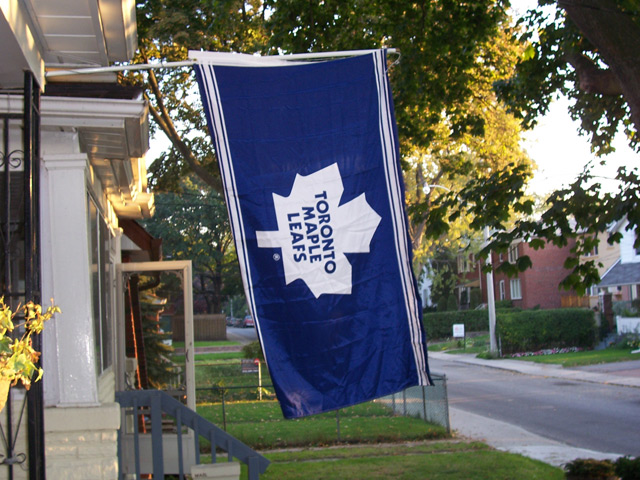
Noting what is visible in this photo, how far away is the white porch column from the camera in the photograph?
529 cm

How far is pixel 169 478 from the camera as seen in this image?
375 inches

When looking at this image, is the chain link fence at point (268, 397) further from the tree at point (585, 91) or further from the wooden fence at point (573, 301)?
the wooden fence at point (573, 301)

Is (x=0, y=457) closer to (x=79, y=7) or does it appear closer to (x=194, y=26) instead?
(x=79, y=7)

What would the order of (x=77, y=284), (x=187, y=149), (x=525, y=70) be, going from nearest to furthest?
(x=77, y=284) < (x=525, y=70) < (x=187, y=149)

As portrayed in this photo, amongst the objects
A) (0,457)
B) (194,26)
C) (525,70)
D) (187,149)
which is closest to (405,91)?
(525,70)

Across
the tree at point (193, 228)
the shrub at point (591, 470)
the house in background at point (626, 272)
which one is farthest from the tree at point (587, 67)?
the tree at point (193, 228)

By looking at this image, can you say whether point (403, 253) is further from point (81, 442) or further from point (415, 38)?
point (415, 38)

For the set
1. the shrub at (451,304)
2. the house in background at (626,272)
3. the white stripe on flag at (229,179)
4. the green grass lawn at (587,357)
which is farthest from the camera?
the shrub at (451,304)

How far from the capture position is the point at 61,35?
16.3 ft

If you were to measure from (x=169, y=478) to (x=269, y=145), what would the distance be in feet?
20.7

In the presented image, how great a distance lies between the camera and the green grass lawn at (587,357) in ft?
94.2

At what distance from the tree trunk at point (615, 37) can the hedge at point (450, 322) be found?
40.4m

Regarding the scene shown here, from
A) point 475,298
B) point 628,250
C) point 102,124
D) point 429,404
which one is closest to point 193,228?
point 475,298

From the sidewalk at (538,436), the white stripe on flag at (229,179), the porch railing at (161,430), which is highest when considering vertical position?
Result: the white stripe on flag at (229,179)
